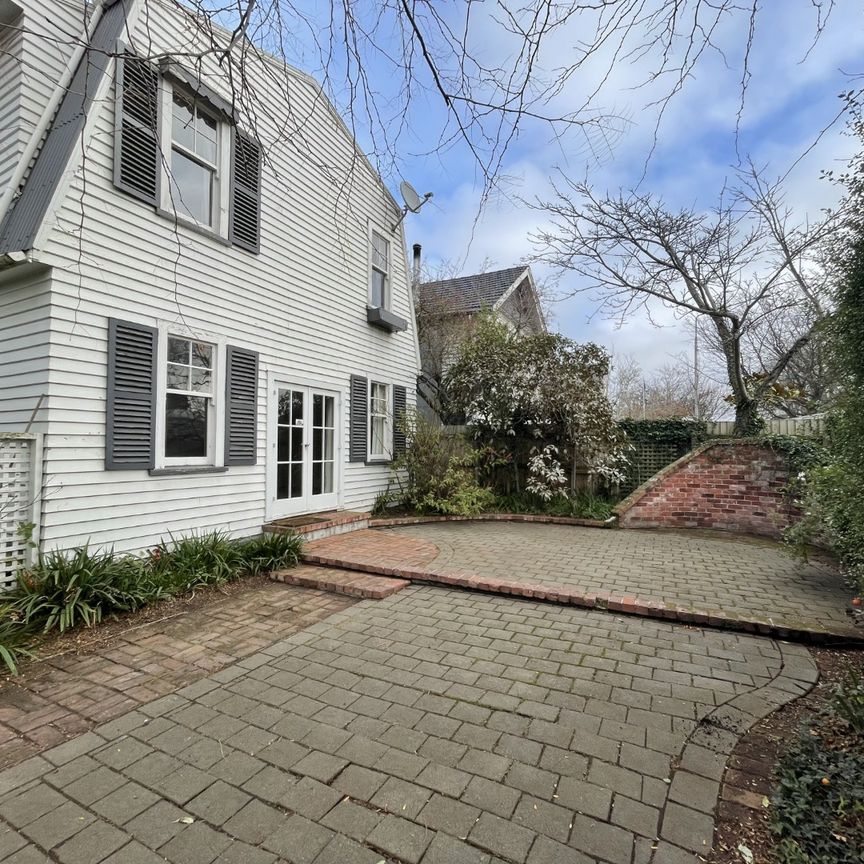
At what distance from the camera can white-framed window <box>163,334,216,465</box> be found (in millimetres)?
5359

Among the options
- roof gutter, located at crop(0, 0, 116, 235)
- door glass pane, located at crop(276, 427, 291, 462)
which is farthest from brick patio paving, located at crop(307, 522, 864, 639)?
roof gutter, located at crop(0, 0, 116, 235)

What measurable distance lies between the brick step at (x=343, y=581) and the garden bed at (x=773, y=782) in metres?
3.10

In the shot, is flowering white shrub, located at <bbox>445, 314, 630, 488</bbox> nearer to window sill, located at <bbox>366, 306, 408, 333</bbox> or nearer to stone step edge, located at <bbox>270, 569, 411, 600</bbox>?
window sill, located at <bbox>366, 306, 408, 333</bbox>

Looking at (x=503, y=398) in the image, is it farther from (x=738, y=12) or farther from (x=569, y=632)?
(x=738, y=12)

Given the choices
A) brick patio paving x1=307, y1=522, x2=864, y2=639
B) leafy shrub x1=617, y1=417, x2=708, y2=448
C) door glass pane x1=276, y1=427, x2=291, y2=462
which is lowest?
brick patio paving x1=307, y1=522, x2=864, y2=639

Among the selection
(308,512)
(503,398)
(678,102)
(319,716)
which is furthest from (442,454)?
(678,102)

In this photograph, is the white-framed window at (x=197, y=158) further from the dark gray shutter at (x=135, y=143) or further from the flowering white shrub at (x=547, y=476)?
the flowering white shrub at (x=547, y=476)

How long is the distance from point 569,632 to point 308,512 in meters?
4.65

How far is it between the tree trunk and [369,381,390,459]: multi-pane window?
21.5ft

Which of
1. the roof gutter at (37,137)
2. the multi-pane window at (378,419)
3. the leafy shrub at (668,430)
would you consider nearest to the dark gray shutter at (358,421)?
the multi-pane window at (378,419)

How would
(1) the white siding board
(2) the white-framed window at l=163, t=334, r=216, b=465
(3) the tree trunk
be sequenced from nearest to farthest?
(1) the white siding board → (2) the white-framed window at l=163, t=334, r=216, b=465 → (3) the tree trunk

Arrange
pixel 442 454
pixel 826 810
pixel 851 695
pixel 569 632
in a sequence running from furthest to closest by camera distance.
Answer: pixel 442 454
pixel 569 632
pixel 851 695
pixel 826 810

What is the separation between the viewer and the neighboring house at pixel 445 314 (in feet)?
43.2

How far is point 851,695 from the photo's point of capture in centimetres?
248
